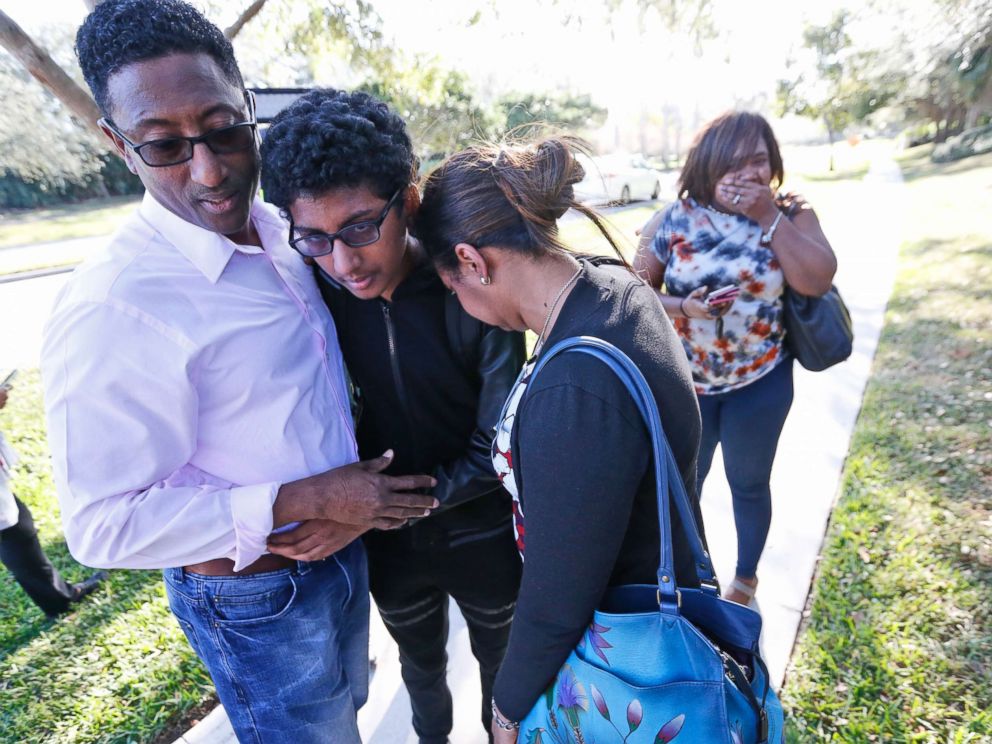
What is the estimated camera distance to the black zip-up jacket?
151 centimetres

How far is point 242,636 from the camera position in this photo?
140cm

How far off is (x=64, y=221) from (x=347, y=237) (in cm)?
2659

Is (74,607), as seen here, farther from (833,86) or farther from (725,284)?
(833,86)

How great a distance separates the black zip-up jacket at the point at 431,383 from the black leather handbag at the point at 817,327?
126cm

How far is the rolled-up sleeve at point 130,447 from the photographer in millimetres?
1128

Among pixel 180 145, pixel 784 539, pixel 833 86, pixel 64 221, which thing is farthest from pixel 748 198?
pixel 833 86

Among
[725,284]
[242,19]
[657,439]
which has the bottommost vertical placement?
[725,284]

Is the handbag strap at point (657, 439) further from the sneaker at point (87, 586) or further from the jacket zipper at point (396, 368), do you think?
the sneaker at point (87, 586)

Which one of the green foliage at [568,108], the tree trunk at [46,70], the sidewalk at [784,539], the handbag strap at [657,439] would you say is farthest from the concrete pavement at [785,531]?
the green foliage at [568,108]

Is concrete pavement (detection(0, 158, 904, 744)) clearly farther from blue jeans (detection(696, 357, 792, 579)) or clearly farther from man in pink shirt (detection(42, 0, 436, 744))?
man in pink shirt (detection(42, 0, 436, 744))

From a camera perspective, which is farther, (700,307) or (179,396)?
(700,307)

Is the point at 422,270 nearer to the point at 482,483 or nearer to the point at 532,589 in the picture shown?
the point at 482,483

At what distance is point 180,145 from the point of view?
1.28 metres

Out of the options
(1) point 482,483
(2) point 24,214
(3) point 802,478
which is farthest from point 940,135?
(2) point 24,214
